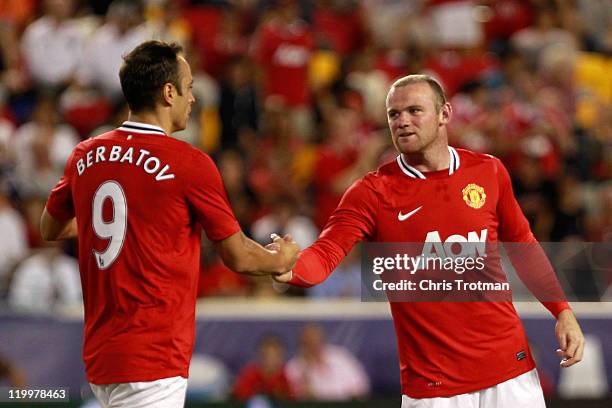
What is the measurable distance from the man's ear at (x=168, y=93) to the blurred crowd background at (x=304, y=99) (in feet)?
16.5

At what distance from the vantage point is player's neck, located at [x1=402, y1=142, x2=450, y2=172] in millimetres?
5340

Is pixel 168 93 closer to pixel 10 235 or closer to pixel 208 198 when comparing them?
pixel 208 198

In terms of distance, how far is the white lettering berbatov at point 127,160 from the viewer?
182 inches

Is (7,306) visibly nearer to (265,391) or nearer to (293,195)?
(265,391)

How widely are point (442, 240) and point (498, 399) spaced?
2.41 ft

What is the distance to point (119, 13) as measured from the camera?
1301 cm

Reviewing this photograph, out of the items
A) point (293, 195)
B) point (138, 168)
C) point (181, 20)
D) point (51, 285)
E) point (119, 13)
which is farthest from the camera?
point (181, 20)

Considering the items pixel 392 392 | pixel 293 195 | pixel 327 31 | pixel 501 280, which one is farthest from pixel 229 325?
pixel 327 31

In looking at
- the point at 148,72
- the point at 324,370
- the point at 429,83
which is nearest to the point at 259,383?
the point at 324,370

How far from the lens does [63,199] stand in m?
4.98

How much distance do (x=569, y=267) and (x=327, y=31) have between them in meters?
7.22

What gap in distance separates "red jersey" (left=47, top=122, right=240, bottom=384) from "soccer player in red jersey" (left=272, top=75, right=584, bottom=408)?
0.60 metres

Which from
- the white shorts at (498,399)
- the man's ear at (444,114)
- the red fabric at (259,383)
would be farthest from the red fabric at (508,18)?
the white shorts at (498,399)

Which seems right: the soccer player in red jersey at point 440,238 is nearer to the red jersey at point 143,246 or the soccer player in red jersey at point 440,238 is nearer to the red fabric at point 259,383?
the red jersey at point 143,246
